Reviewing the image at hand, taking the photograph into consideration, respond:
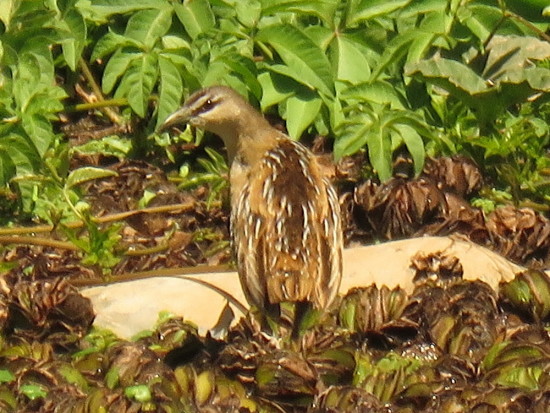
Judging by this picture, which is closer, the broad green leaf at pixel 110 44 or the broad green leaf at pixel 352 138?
the broad green leaf at pixel 352 138

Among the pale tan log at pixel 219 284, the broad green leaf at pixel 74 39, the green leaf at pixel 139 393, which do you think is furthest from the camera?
the broad green leaf at pixel 74 39

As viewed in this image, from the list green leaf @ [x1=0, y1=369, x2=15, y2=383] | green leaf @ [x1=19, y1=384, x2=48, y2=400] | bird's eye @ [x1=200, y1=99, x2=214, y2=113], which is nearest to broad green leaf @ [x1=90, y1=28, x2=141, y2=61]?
bird's eye @ [x1=200, y1=99, x2=214, y2=113]

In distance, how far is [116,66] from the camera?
890cm

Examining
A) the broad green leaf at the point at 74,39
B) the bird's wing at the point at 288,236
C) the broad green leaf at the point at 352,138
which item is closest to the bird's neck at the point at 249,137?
the bird's wing at the point at 288,236

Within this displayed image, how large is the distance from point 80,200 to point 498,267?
8.53ft

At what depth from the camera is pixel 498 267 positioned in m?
7.83

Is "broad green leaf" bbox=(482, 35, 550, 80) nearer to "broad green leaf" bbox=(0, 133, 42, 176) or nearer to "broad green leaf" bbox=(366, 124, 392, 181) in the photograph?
"broad green leaf" bbox=(366, 124, 392, 181)

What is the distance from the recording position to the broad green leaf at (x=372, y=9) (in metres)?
8.80

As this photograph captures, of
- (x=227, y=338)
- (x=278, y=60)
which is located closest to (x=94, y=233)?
(x=227, y=338)

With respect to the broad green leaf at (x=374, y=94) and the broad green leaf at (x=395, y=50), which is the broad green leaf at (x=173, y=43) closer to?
the broad green leaf at (x=374, y=94)

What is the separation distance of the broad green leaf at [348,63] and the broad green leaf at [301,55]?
0.22 meters

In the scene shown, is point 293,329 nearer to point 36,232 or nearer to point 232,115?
point 232,115

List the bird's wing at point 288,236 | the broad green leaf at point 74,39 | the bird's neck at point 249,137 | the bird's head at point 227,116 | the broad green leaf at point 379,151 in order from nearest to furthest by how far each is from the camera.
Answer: the bird's wing at point 288,236
the bird's neck at point 249,137
the bird's head at point 227,116
the broad green leaf at point 379,151
the broad green leaf at point 74,39

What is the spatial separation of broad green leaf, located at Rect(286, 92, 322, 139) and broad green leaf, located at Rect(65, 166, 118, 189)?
1065mm
